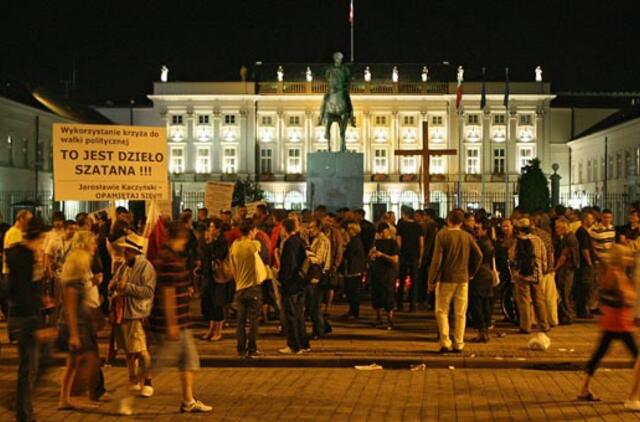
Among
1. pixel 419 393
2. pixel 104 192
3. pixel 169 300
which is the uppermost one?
pixel 104 192

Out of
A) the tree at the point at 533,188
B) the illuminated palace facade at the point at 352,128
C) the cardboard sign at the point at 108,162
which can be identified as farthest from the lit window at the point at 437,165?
the cardboard sign at the point at 108,162

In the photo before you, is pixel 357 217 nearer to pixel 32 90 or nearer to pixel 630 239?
pixel 630 239

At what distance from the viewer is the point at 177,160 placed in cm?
9406

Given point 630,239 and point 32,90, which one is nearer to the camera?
point 630,239

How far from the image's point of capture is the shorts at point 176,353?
9406 mm

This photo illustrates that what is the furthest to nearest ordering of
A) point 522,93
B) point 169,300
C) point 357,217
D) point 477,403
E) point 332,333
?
point 522,93 < point 357,217 < point 332,333 < point 477,403 < point 169,300

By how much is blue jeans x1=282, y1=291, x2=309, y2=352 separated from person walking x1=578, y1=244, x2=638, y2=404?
458cm

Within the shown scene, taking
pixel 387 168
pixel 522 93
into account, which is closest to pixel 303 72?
pixel 387 168

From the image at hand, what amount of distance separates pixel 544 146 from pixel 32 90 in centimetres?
4472

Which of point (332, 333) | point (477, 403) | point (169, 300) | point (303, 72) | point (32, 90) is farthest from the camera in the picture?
point (303, 72)

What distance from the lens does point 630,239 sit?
16281mm

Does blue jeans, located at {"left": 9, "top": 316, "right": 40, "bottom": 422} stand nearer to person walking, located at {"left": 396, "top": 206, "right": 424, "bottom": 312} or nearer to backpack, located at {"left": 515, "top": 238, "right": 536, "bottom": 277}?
backpack, located at {"left": 515, "top": 238, "right": 536, "bottom": 277}

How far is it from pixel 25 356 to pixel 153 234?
383 cm

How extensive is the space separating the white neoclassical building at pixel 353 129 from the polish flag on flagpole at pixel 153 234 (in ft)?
258
